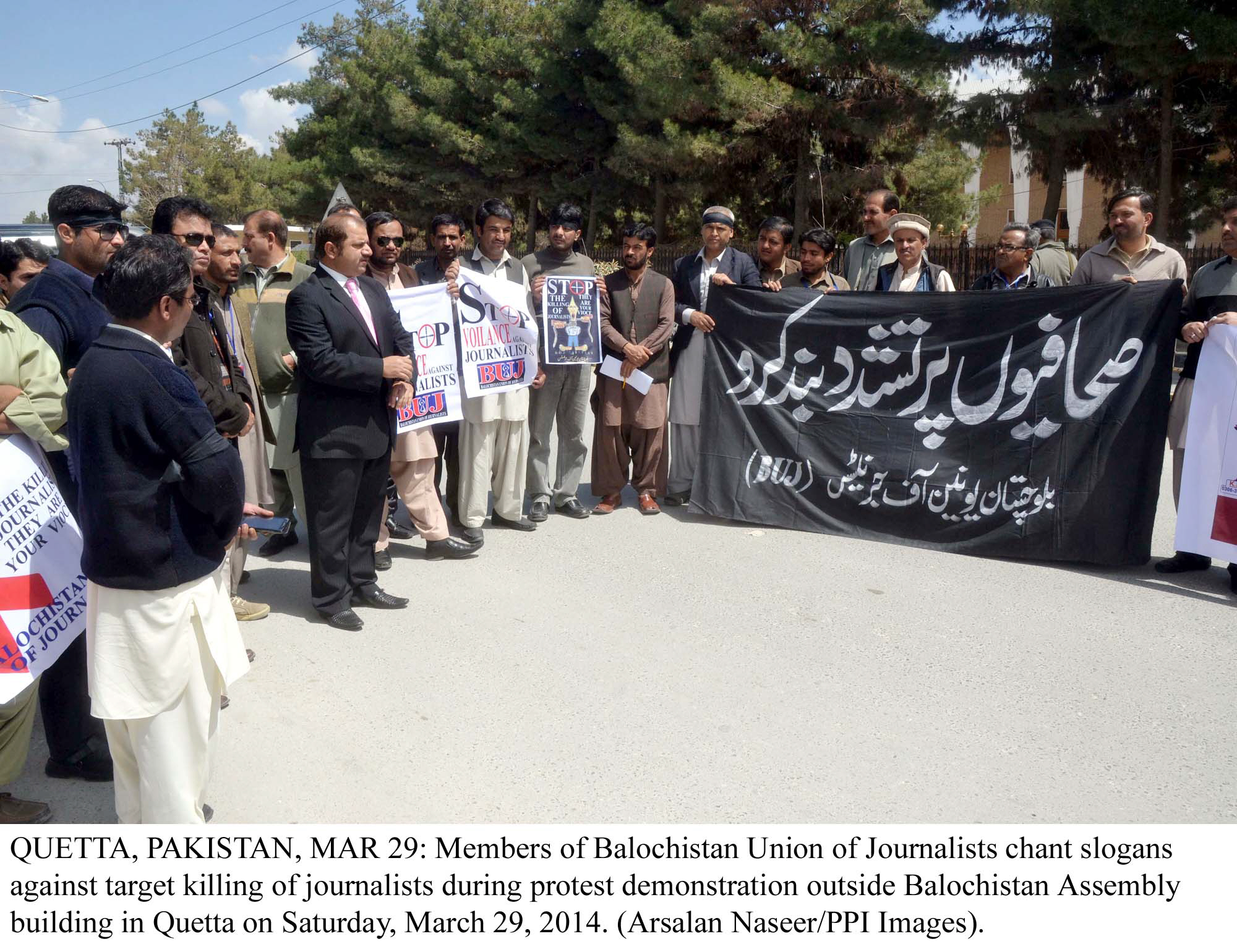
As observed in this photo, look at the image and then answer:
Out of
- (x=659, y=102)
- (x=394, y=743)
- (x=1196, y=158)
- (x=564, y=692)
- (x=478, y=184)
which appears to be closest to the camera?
(x=394, y=743)

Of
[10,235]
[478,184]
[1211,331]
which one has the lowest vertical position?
[1211,331]

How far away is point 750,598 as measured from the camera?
5.31m

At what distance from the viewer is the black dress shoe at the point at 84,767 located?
11.7 ft

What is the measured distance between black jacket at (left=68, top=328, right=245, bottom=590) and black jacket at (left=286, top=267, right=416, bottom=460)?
6.64 ft

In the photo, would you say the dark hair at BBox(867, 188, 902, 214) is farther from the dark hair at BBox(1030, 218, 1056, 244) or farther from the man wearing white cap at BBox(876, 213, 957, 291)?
the dark hair at BBox(1030, 218, 1056, 244)

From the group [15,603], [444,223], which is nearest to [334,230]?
[444,223]

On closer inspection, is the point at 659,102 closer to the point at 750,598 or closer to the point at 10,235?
the point at 10,235

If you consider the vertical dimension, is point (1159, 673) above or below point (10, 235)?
below

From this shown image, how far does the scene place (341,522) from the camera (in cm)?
492

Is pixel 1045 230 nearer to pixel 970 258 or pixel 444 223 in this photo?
pixel 444 223

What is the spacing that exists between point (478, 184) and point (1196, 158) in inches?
844

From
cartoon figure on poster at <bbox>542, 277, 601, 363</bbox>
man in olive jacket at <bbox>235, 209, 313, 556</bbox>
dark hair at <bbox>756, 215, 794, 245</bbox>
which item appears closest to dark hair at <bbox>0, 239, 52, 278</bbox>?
man in olive jacket at <bbox>235, 209, 313, 556</bbox>

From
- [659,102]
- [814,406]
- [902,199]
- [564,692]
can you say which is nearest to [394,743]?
[564,692]

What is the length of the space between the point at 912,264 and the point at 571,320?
2264 millimetres
